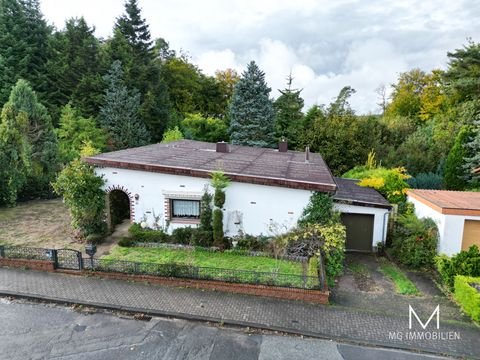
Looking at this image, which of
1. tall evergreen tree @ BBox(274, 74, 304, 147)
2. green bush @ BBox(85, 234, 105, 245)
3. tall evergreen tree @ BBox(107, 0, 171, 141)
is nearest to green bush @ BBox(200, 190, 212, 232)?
green bush @ BBox(85, 234, 105, 245)

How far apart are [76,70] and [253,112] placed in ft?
53.9

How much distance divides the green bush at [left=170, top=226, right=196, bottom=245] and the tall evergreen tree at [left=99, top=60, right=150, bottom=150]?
61.2 ft

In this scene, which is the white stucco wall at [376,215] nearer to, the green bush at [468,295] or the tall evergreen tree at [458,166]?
the green bush at [468,295]

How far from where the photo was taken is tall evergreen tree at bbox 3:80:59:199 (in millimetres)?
19250

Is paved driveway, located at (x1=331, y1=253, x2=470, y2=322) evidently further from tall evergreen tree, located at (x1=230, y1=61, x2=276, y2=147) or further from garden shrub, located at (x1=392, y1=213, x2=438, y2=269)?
tall evergreen tree, located at (x1=230, y1=61, x2=276, y2=147)

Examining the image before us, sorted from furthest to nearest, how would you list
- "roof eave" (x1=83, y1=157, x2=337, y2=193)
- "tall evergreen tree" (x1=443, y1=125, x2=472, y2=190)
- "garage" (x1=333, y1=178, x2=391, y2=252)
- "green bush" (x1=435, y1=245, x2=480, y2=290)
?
"tall evergreen tree" (x1=443, y1=125, x2=472, y2=190) < "garage" (x1=333, y1=178, x2=391, y2=252) < "roof eave" (x1=83, y1=157, x2=337, y2=193) < "green bush" (x1=435, y1=245, x2=480, y2=290)

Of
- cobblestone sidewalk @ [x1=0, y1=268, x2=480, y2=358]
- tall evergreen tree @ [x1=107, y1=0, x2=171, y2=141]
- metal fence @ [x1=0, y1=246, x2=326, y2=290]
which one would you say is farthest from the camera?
tall evergreen tree @ [x1=107, y1=0, x2=171, y2=141]

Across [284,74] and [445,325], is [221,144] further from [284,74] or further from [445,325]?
[284,74]

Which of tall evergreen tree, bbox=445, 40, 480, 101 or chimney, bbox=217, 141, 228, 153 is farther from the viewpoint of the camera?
tall evergreen tree, bbox=445, 40, 480, 101

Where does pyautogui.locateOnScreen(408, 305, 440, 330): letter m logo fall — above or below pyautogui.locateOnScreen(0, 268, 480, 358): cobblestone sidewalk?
below

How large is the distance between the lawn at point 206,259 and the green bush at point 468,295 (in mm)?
4576

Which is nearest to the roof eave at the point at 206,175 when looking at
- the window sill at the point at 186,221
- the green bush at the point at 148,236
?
the window sill at the point at 186,221

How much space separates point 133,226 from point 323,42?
52.4ft

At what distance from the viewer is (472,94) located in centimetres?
2694
